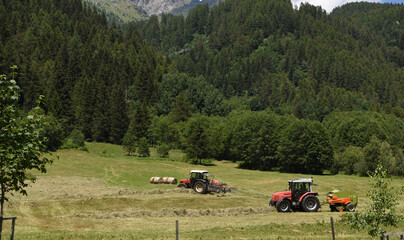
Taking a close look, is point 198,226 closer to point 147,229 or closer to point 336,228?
point 147,229

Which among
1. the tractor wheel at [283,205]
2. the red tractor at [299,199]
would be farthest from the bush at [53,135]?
the tractor wheel at [283,205]

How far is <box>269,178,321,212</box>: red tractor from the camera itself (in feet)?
100

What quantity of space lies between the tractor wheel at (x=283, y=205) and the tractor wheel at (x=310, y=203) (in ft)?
4.17

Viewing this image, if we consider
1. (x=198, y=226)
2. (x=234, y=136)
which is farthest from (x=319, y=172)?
(x=198, y=226)

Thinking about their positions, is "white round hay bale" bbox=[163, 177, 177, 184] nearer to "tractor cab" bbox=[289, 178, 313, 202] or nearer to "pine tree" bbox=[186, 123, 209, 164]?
"tractor cab" bbox=[289, 178, 313, 202]

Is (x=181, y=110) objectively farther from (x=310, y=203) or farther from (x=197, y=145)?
(x=310, y=203)

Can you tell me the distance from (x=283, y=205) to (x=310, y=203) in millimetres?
2347

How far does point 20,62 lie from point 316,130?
10465cm

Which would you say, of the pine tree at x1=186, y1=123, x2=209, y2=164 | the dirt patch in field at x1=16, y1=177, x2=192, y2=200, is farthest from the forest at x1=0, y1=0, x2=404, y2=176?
the dirt patch in field at x1=16, y1=177, x2=192, y2=200

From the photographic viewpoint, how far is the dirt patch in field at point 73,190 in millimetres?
35938

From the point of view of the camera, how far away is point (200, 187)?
133 ft

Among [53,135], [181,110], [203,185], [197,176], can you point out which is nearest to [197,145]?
Result: [53,135]

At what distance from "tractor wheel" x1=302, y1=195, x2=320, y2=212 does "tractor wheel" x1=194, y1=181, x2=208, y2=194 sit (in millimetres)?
12859

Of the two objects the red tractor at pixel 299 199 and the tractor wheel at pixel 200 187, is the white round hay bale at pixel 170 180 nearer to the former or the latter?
the tractor wheel at pixel 200 187
